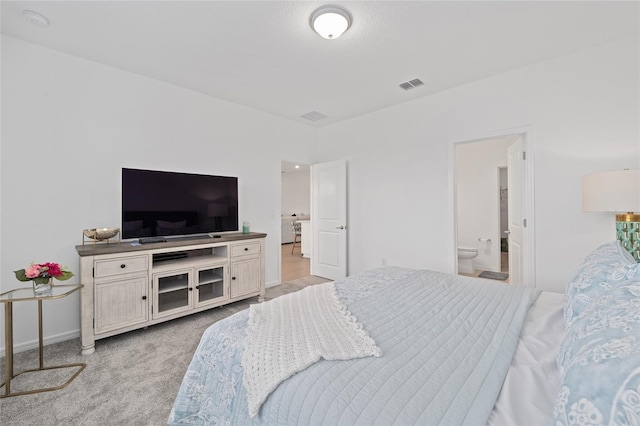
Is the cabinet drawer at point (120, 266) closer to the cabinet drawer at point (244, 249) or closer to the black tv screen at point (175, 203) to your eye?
the black tv screen at point (175, 203)

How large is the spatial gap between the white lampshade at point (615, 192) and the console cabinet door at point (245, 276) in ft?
11.0

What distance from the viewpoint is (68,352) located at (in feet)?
7.80

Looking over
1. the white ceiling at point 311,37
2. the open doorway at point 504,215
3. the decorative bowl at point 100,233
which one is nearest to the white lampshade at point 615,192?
the white ceiling at point 311,37

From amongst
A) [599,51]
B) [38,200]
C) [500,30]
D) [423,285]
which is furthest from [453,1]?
[38,200]

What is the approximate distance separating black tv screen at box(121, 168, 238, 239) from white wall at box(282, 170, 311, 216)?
568 cm

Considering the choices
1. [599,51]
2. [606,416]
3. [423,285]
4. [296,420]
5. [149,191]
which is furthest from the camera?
[149,191]

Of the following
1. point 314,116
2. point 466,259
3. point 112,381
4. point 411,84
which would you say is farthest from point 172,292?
point 466,259

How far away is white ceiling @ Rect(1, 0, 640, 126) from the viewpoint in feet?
6.89

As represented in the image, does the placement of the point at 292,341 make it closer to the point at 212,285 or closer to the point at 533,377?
the point at 533,377

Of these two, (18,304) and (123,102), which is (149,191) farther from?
(18,304)

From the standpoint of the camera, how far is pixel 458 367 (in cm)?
96

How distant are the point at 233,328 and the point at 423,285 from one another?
1279 millimetres

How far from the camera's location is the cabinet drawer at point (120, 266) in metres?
2.40

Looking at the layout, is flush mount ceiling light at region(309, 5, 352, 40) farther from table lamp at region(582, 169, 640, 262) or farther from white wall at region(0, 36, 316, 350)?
table lamp at region(582, 169, 640, 262)
